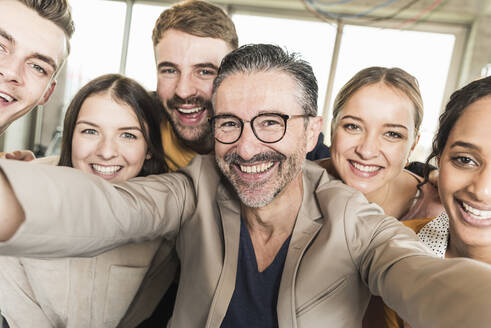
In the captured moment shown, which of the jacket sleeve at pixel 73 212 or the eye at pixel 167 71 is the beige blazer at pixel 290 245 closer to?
the jacket sleeve at pixel 73 212

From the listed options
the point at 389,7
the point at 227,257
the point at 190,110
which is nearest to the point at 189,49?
the point at 190,110

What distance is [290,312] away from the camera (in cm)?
110

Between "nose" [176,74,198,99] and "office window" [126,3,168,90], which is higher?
"office window" [126,3,168,90]

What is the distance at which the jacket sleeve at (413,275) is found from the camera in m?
0.58

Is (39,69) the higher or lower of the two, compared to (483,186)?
higher

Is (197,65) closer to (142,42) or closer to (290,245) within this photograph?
(290,245)

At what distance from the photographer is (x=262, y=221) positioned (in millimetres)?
1375

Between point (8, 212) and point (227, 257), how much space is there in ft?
2.45

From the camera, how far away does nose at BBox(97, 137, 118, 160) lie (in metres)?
1.55

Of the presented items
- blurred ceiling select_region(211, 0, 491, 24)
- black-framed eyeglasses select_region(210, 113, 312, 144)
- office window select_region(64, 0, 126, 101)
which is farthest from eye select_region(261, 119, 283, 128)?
office window select_region(64, 0, 126, 101)

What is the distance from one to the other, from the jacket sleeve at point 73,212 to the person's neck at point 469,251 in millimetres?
1124

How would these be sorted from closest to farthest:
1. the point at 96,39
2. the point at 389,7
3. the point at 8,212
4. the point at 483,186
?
the point at 8,212 → the point at 483,186 → the point at 389,7 → the point at 96,39

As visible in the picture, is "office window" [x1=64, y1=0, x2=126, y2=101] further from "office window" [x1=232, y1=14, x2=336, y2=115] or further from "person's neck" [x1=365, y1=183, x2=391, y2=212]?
"person's neck" [x1=365, y1=183, x2=391, y2=212]

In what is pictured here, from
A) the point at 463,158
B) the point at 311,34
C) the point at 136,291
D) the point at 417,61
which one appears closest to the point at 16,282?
the point at 136,291
